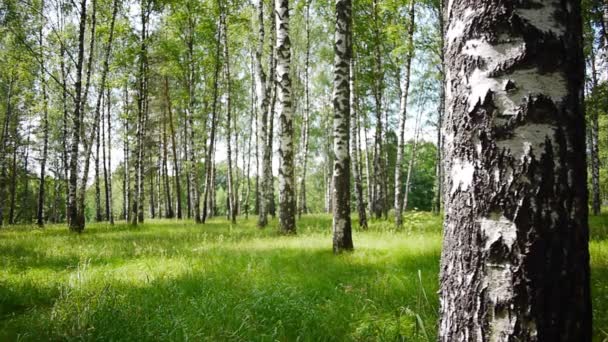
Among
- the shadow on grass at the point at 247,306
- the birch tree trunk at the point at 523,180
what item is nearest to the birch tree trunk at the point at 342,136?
the shadow on grass at the point at 247,306

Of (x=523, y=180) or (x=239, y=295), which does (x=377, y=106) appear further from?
(x=523, y=180)

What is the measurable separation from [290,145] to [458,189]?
31.1 ft

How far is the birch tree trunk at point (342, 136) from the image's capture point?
683 centimetres

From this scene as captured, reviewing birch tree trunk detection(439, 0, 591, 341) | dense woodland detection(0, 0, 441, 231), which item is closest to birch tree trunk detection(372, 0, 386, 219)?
dense woodland detection(0, 0, 441, 231)

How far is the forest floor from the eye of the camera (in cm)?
314

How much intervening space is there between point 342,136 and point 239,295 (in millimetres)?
3855

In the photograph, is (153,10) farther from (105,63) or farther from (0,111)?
(0,111)

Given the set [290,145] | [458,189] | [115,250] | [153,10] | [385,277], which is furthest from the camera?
[153,10]

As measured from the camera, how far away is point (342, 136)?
701 cm

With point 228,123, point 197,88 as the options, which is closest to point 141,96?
point 228,123

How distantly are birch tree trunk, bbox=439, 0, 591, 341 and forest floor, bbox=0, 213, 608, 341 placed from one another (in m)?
0.72

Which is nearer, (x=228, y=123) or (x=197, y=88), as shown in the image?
(x=228, y=123)

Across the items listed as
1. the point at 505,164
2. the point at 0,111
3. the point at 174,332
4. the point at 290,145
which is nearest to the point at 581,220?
the point at 505,164

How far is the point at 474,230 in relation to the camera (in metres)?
1.21
